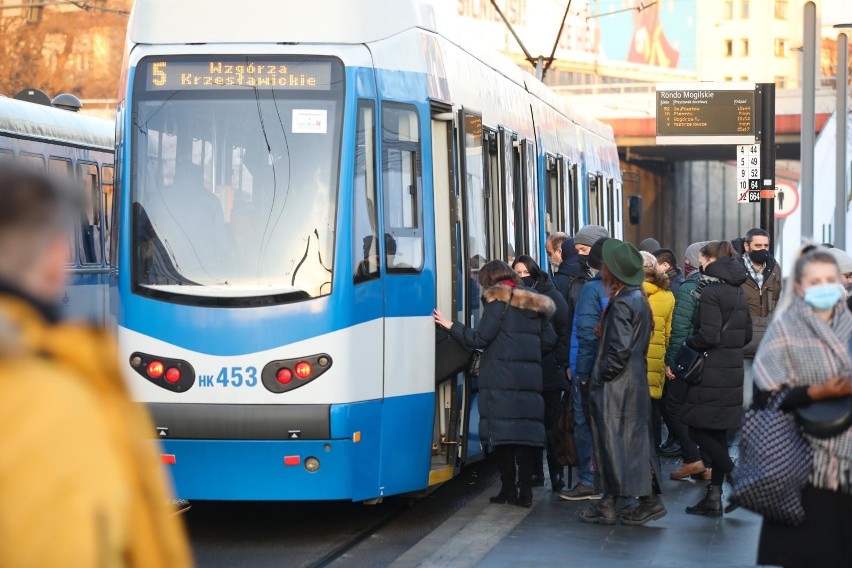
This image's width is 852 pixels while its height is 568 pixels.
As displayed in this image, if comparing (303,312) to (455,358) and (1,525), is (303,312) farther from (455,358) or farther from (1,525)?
(1,525)

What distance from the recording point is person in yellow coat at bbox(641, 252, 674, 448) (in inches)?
441

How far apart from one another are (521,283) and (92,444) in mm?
7866

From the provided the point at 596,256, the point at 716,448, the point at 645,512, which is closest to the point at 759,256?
the point at 596,256

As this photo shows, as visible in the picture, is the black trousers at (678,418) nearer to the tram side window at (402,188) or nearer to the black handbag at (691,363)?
the black handbag at (691,363)

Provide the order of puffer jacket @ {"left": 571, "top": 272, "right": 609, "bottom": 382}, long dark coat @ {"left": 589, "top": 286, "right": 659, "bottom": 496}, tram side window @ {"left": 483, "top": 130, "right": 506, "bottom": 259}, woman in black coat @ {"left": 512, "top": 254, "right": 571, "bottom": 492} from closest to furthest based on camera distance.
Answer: long dark coat @ {"left": 589, "top": 286, "right": 659, "bottom": 496}, puffer jacket @ {"left": 571, "top": 272, "right": 609, "bottom": 382}, woman in black coat @ {"left": 512, "top": 254, "right": 571, "bottom": 492}, tram side window @ {"left": 483, "top": 130, "right": 506, "bottom": 259}

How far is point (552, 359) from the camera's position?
10805 mm

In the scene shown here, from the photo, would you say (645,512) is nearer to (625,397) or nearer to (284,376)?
(625,397)

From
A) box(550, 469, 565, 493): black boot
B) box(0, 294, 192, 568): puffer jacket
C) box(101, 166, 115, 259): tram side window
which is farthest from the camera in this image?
box(101, 166, 115, 259): tram side window

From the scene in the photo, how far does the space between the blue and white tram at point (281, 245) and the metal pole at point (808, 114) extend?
420 inches

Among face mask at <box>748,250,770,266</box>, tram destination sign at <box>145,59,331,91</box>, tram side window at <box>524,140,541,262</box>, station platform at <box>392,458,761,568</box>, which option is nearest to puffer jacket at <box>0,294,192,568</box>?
station platform at <box>392,458,761,568</box>

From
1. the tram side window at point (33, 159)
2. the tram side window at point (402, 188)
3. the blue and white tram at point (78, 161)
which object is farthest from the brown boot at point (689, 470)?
the tram side window at point (33, 159)

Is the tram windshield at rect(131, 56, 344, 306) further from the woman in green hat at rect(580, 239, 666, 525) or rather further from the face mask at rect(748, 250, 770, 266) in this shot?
the face mask at rect(748, 250, 770, 266)

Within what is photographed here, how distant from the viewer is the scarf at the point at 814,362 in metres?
5.58

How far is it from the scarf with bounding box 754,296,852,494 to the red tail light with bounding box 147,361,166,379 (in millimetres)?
3784
